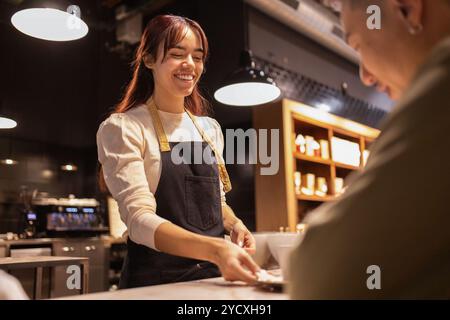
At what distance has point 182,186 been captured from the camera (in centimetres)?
121

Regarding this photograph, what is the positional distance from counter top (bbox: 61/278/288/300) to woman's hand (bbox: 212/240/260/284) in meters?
0.02

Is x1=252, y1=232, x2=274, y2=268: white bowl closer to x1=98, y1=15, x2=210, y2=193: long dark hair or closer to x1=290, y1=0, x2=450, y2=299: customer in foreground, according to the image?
x1=98, y1=15, x2=210, y2=193: long dark hair

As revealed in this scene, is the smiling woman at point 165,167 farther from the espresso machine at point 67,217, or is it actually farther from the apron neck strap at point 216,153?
the espresso machine at point 67,217

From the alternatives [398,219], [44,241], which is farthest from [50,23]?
[44,241]

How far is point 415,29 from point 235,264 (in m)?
0.51

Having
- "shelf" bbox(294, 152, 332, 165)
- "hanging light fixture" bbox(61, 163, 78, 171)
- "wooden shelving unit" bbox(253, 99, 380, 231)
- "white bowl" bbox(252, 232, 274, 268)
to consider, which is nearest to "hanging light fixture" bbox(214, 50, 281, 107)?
"wooden shelving unit" bbox(253, 99, 380, 231)

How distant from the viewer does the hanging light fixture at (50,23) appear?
5.18 ft

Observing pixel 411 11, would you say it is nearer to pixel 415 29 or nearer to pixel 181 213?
pixel 415 29

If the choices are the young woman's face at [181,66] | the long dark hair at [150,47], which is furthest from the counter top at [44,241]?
the young woman's face at [181,66]

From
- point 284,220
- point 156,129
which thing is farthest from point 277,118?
point 156,129

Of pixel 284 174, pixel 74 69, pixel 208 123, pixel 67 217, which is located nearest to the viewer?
pixel 208 123

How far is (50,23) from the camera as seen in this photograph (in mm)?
1779

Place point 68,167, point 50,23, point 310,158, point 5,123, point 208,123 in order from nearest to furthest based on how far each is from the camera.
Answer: point 208,123 < point 50,23 < point 5,123 < point 310,158 < point 68,167

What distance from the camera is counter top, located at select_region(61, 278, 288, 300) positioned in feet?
2.23
